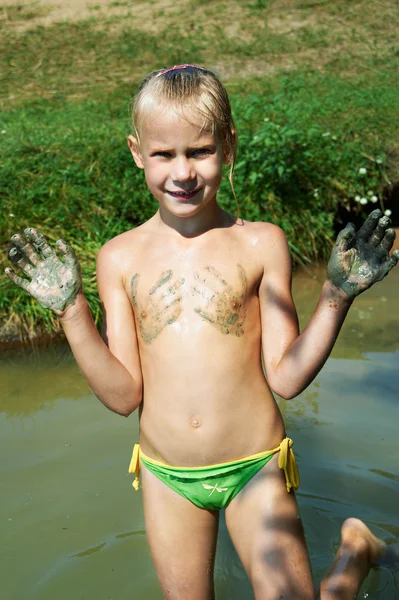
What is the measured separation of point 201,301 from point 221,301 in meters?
0.06

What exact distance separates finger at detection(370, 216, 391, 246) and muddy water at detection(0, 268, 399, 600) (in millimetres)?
1457

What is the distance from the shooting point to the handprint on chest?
2.14 metres

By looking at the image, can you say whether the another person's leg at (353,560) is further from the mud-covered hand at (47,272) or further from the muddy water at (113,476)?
the mud-covered hand at (47,272)

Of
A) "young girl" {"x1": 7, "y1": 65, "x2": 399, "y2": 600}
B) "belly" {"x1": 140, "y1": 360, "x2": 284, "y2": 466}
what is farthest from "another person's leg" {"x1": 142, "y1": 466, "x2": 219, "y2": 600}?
"belly" {"x1": 140, "y1": 360, "x2": 284, "y2": 466}

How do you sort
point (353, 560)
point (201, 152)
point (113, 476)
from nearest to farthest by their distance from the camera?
point (201, 152)
point (353, 560)
point (113, 476)

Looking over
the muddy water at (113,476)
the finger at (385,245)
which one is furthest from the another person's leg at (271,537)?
the muddy water at (113,476)

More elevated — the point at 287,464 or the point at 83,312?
the point at 83,312

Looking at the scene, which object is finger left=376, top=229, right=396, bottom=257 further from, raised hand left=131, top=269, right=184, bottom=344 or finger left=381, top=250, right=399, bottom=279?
raised hand left=131, top=269, right=184, bottom=344

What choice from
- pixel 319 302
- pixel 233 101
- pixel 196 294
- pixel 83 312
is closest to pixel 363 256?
pixel 319 302

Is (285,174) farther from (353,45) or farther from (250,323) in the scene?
(353,45)

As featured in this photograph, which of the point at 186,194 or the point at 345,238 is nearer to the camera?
the point at 345,238

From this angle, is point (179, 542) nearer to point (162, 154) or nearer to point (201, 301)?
point (201, 301)

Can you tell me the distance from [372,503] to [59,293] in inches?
70.9

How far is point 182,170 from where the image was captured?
207cm
